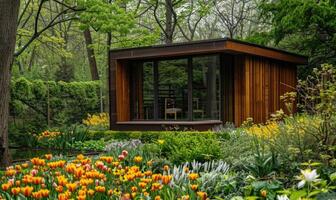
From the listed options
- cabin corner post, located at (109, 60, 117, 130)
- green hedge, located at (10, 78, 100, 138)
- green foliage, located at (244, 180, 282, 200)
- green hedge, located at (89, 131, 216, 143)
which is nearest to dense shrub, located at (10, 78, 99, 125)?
green hedge, located at (10, 78, 100, 138)

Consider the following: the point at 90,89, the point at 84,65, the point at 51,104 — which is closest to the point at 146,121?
the point at 51,104

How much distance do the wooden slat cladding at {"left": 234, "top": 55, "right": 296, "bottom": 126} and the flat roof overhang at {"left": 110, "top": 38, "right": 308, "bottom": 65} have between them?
0.34m

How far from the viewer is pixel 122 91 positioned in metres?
14.3

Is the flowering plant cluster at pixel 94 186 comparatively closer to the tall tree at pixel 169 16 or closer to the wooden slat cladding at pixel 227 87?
the wooden slat cladding at pixel 227 87

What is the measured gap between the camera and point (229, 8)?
26.0 meters

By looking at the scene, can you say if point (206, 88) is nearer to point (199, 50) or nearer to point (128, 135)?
point (199, 50)

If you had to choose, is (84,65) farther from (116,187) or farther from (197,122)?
(116,187)

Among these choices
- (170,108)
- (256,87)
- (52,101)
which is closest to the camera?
(170,108)

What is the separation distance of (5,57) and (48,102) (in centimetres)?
929

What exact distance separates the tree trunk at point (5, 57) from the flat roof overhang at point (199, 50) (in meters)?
6.08

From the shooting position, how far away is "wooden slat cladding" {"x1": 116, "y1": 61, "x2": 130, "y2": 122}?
14.2 meters

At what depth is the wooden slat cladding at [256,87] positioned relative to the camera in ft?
44.1

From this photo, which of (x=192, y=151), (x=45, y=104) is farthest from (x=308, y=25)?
(x=192, y=151)

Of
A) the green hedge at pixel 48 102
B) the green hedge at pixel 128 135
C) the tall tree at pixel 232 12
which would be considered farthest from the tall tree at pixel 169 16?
the green hedge at pixel 128 135
